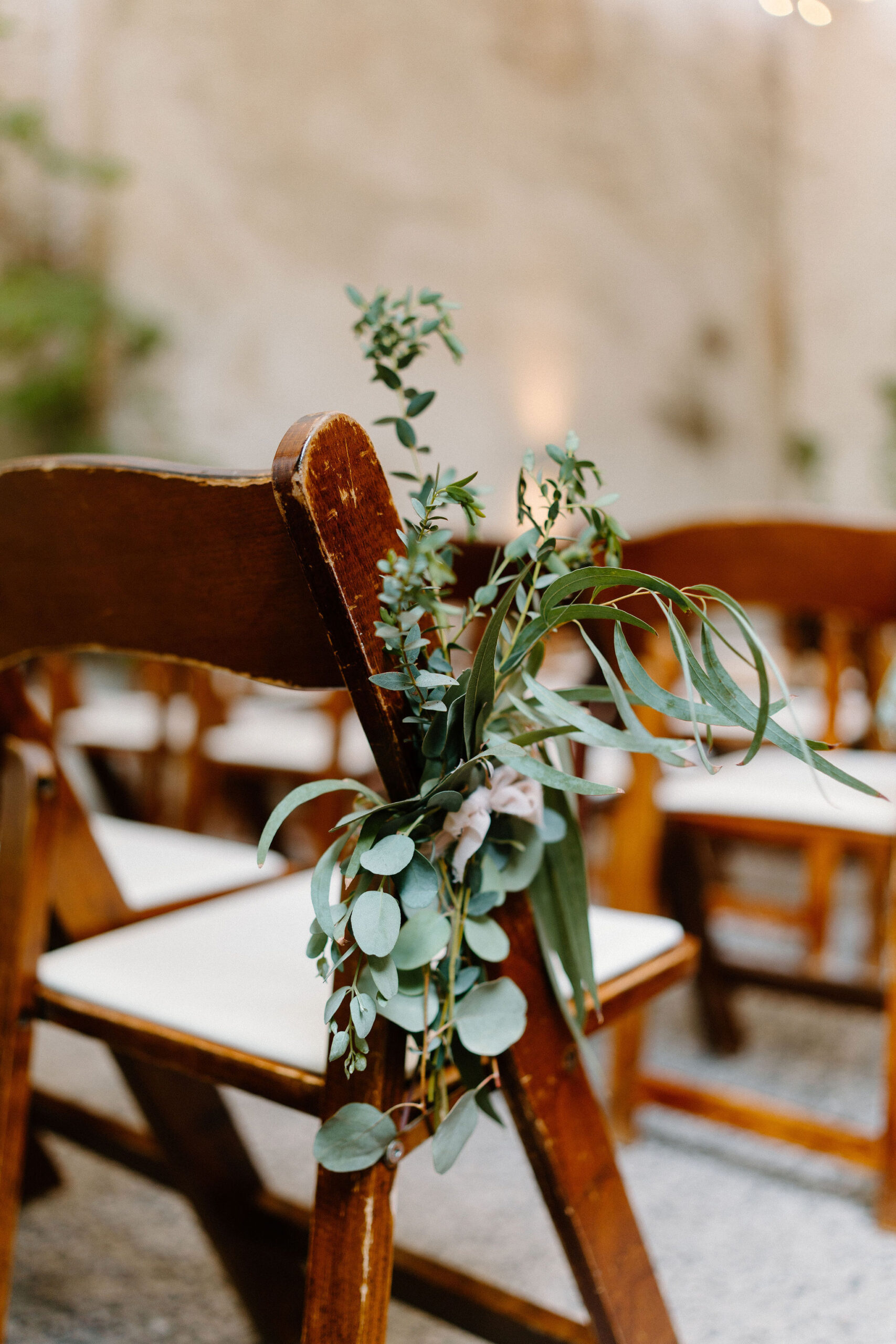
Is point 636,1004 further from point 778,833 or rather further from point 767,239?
point 767,239

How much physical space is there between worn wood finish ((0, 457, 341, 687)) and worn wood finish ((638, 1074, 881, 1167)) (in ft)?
3.55

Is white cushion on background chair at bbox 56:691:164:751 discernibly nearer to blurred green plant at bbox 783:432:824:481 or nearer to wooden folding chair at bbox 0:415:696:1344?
wooden folding chair at bbox 0:415:696:1344

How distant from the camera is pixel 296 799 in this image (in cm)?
50

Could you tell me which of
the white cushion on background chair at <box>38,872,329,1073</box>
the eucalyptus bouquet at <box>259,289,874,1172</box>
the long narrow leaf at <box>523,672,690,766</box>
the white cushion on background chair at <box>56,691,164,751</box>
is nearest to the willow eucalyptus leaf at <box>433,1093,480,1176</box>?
the eucalyptus bouquet at <box>259,289,874,1172</box>

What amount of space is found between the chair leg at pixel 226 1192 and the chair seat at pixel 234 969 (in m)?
0.15

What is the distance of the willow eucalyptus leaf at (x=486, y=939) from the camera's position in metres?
0.57

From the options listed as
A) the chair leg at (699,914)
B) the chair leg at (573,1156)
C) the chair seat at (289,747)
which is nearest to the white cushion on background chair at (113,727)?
the chair seat at (289,747)

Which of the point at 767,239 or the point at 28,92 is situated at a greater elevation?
the point at 28,92

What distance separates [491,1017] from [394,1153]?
0.09 metres

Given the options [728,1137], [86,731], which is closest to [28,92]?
[86,731]

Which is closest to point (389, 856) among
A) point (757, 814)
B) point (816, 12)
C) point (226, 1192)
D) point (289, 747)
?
point (226, 1192)

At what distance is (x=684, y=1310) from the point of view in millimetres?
1071

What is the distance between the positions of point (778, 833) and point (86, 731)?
218 centimetres

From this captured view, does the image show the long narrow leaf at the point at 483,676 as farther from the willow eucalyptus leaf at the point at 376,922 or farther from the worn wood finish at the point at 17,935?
the worn wood finish at the point at 17,935
